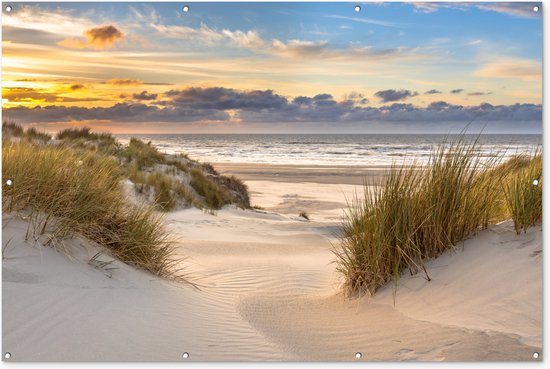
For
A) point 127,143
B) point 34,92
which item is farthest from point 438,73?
point 127,143

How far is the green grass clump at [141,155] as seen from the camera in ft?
50.7

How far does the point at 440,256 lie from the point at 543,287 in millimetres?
938

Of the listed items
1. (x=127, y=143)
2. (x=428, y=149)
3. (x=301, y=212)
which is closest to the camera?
(x=428, y=149)

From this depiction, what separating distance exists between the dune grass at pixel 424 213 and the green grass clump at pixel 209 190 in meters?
9.87

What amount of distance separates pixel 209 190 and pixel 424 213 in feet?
36.1

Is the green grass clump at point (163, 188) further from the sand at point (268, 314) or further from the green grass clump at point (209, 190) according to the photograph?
the sand at point (268, 314)

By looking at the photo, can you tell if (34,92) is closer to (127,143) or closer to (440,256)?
(440,256)

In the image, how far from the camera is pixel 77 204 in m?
4.95

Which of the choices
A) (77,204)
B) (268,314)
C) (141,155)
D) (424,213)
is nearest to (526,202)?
(424,213)

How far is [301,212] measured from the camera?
15.0 metres

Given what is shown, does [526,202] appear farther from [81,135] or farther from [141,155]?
[81,135]

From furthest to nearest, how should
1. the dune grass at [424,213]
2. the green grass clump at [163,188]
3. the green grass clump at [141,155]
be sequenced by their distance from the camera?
1. the green grass clump at [141,155]
2. the green grass clump at [163,188]
3. the dune grass at [424,213]

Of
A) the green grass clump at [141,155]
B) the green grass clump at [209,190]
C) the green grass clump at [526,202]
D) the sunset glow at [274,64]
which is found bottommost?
the green grass clump at [209,190]

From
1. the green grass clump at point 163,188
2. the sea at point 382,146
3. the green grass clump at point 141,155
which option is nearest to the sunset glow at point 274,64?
the sea at point 382,146
